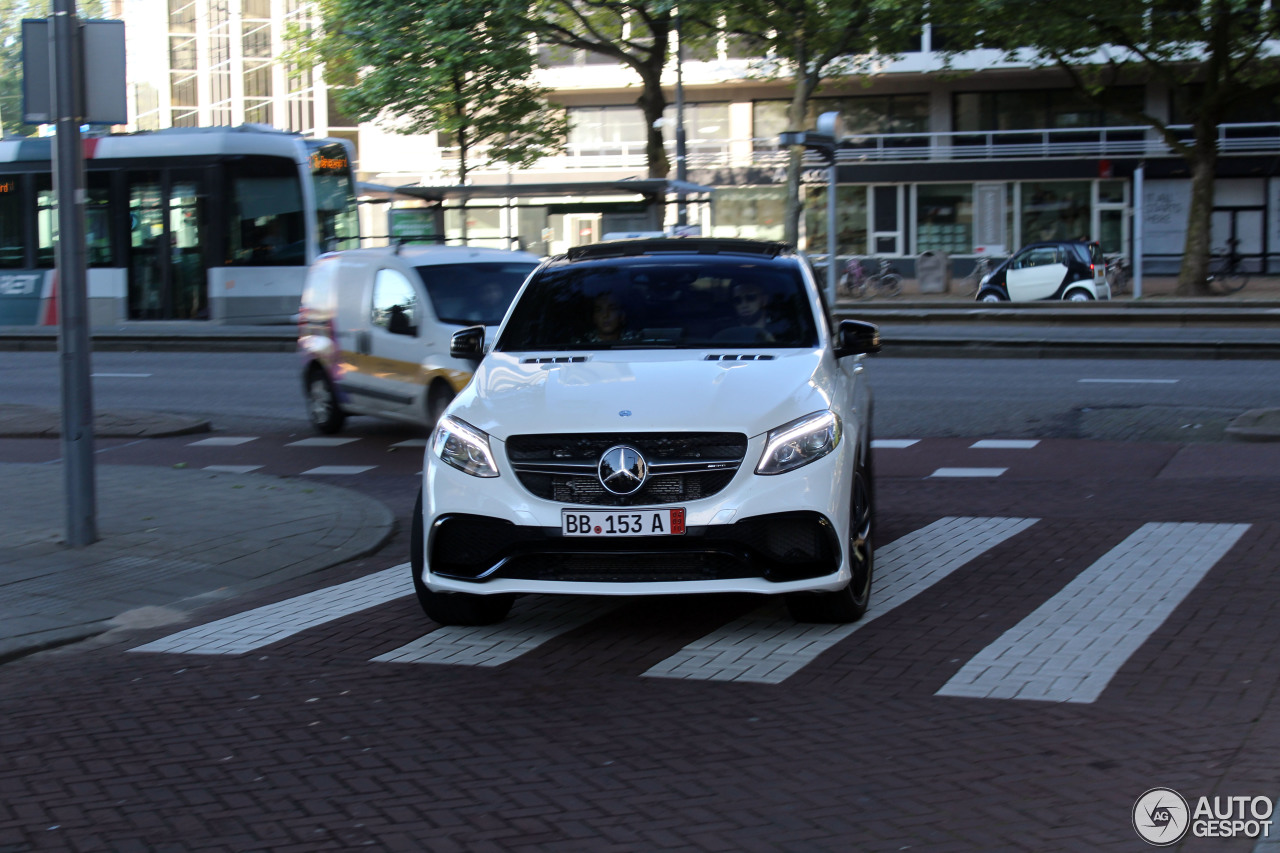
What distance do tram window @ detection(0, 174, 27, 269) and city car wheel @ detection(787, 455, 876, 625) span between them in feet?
76.5

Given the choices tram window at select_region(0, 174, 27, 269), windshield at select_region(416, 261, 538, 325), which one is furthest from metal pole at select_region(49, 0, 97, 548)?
tram window at select_region(0, 174, 27, 269)

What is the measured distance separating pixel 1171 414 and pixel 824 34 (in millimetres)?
24038

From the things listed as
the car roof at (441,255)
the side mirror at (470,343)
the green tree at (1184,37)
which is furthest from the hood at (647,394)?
the green tree at (1184,37)

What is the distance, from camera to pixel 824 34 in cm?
3534

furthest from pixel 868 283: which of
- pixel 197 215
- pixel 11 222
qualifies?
pixel 11 222

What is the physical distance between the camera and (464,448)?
598 centimetres

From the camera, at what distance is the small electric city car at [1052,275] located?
3216 cm

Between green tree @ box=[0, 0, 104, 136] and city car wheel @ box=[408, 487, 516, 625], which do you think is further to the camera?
green tree @ box=[0, 0, 104, 136]

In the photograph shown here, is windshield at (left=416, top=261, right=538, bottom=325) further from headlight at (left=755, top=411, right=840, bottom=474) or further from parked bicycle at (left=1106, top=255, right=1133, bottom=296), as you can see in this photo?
parked bicycle at (left=1106, top=255, right=1133, bottom=296)

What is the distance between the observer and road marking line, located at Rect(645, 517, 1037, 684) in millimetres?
5531

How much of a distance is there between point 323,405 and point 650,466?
8593 millimetres

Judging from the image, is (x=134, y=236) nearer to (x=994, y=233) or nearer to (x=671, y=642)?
(x=671, y=642)

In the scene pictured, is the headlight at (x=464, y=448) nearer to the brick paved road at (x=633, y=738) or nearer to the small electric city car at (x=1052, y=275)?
the brick paved road at (x=633, y=738)

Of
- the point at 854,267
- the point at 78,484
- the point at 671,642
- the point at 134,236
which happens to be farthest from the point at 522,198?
the point at 671,642
